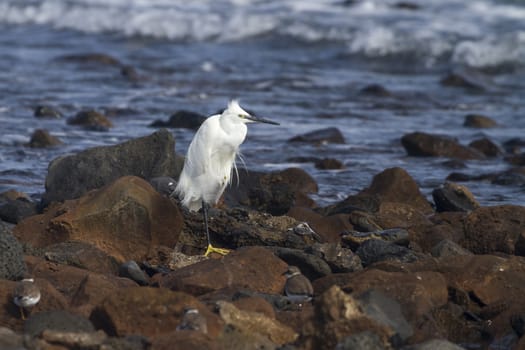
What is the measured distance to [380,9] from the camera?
23312 millimetres

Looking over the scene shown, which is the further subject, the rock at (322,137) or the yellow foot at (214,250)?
the rock at (322,137)

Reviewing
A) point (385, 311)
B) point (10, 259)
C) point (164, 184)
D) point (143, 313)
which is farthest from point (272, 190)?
point (143, 313)

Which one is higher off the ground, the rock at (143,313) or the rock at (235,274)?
the rock at (143,313)

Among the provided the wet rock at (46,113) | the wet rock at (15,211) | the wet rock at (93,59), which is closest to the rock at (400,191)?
the wet rock at (15,211)

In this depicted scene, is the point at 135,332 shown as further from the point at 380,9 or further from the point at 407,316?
the point at 380,9

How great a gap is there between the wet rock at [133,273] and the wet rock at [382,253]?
1261mm

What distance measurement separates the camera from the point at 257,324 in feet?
14.5

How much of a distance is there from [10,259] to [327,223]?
2534 millimetres

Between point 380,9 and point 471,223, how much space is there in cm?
1718

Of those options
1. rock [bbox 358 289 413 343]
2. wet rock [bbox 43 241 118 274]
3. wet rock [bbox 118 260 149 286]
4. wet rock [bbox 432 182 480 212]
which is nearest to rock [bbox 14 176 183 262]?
wet rock [bbox 43 241 118 274]

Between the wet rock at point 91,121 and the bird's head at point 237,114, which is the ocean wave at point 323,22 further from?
the bird's head at point 237,114

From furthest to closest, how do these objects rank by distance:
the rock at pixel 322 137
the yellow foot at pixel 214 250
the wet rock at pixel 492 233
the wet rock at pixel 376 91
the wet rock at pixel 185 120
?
the wet rock at pixel 376 91 → the wet rock at pixel 185 120 → the rock at pixel 322 137 → the wet rock at pixel 492 233 → the yellow foot at pixel 214 250

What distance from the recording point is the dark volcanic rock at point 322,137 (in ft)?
37.0

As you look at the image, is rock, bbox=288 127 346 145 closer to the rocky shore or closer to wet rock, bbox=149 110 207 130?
wet rock, bbox=149 110 207 130
